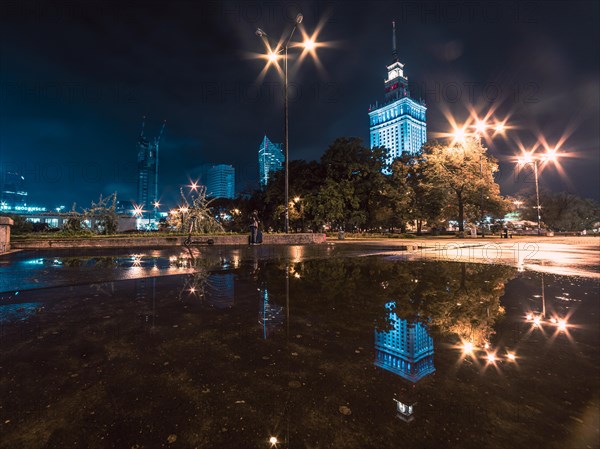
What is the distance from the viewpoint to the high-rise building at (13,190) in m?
137

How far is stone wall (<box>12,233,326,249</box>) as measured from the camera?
55.4 ft

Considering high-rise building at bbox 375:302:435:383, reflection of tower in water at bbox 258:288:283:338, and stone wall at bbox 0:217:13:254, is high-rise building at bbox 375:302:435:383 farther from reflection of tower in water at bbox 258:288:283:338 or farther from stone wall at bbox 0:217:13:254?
stone wall at bbox 0:217:13:254

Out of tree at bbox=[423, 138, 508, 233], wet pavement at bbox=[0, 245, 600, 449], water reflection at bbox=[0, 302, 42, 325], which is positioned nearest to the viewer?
wet pavement at bbox=[0, 245, 600, 449]

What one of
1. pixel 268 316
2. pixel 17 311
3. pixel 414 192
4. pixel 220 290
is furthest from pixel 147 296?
pixel 414 192

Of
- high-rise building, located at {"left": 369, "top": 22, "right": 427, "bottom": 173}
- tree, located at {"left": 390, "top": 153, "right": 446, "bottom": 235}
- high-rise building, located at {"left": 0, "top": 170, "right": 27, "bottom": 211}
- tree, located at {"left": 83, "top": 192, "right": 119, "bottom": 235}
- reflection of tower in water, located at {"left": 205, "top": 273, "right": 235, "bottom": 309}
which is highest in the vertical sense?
high-rise building, located at {"left": 369, "top": 22, "right": 427, "bottom": 173}

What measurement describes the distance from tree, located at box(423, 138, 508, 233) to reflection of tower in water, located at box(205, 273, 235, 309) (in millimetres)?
35769

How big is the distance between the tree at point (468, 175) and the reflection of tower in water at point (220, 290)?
3577 cm

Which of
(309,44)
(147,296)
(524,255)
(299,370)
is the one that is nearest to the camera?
(299,370)

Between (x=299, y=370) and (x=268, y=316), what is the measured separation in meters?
1.67

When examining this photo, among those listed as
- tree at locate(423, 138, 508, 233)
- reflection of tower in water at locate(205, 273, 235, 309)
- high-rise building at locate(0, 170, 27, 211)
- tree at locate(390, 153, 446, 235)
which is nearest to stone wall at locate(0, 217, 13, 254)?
reflection of tower in water at locate(205, 273, 235, 309)

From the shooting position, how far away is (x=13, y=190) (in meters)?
143

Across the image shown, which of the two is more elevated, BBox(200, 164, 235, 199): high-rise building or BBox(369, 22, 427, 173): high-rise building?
BBox(369, 22, 427, 173): high-rise building

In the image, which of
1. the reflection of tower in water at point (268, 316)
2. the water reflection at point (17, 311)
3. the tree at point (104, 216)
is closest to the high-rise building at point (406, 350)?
the reflection of tower in water at point (268, 316)

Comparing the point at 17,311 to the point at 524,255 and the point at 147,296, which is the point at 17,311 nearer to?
the point at 147,296
